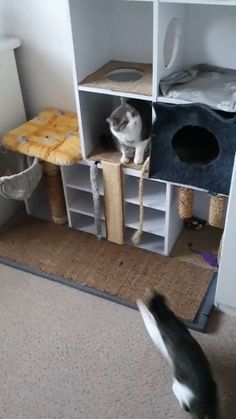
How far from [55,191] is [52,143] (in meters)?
0.27

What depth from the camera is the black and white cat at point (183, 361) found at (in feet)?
3.50

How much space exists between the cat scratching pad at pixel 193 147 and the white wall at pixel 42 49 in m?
0.52

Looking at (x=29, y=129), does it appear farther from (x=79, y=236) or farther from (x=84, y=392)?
(x=84, y=392)

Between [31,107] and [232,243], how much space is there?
1.22m

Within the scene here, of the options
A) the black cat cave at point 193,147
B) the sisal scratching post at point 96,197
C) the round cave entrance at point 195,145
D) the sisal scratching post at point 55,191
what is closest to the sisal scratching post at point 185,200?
the black cat cave at point 193,147

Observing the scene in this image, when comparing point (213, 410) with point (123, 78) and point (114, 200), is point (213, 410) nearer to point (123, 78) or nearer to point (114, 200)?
point (114, 200)

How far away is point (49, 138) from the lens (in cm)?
167

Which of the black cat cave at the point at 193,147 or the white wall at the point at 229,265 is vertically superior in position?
the black cat cave at the point at 193,147

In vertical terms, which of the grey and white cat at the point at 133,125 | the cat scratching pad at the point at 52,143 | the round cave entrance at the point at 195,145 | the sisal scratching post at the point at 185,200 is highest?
the grey and white cat at the point at 133,125

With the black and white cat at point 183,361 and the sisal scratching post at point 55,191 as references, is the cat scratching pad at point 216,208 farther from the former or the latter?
the sisal scratching post at point 55,191

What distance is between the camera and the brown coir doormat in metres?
1.57

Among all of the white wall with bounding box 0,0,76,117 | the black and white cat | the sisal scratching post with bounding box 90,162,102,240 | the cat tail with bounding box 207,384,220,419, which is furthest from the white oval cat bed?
the cat tail with bounding box 207,384,220,419

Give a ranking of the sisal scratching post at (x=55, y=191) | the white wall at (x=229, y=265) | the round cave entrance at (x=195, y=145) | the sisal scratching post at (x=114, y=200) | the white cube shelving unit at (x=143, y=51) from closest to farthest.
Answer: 1. the white wall at (x=229, y=265)
2. the white cube shelving unit at (x=143, y=51)
3. the round cave entrance at (x=195, y=145)
4. the sisal scratching post at (x=114, y=200)
5. the sisal scratching post at (x=55, y=191)

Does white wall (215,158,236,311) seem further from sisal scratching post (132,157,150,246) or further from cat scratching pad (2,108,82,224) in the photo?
cat scratching pad (2,108,82,224)
